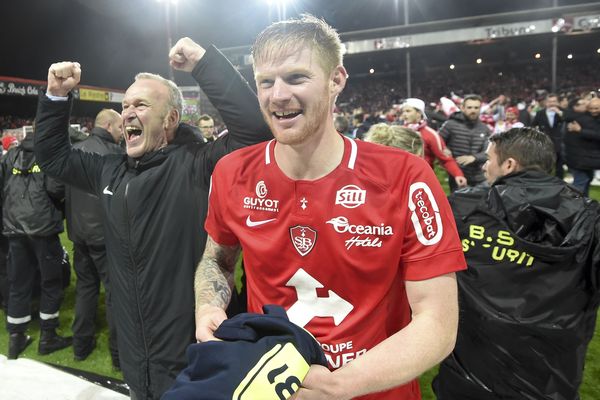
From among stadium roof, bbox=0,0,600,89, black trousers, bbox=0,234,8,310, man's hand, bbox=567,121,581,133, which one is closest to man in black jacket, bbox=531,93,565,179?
man's hand, bbox=567,121,581,133

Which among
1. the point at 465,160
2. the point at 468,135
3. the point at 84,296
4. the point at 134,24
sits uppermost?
the point at 134,24

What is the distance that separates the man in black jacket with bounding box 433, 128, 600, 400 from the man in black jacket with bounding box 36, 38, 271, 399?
114cm

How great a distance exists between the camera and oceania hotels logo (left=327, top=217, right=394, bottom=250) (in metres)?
1.25

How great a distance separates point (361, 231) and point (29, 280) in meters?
3.92

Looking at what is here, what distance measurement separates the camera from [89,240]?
3.70 m

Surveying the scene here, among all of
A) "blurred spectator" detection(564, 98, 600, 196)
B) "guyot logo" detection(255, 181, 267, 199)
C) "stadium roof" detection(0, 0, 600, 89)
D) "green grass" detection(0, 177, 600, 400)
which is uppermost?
"stadium roof" detection(0, 0, 600, 89)

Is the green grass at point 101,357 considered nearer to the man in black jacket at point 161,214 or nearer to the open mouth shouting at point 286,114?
the man in black jacket at point 161,214

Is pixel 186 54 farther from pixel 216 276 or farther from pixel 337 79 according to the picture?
pixel 216 276

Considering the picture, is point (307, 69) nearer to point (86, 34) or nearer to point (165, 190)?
point (165, 190)

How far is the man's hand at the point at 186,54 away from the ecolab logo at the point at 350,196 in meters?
1.04

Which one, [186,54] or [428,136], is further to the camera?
[428,136]

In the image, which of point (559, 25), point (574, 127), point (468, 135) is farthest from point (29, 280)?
point (559, 25)

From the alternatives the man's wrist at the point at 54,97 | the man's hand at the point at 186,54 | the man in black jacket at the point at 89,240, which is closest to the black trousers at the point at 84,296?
the man in black jacket at the point at 89,240

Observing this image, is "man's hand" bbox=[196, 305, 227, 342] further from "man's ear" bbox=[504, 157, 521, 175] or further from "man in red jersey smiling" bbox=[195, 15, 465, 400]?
"man's ear" bbox=[504, 157, 521, 175]
